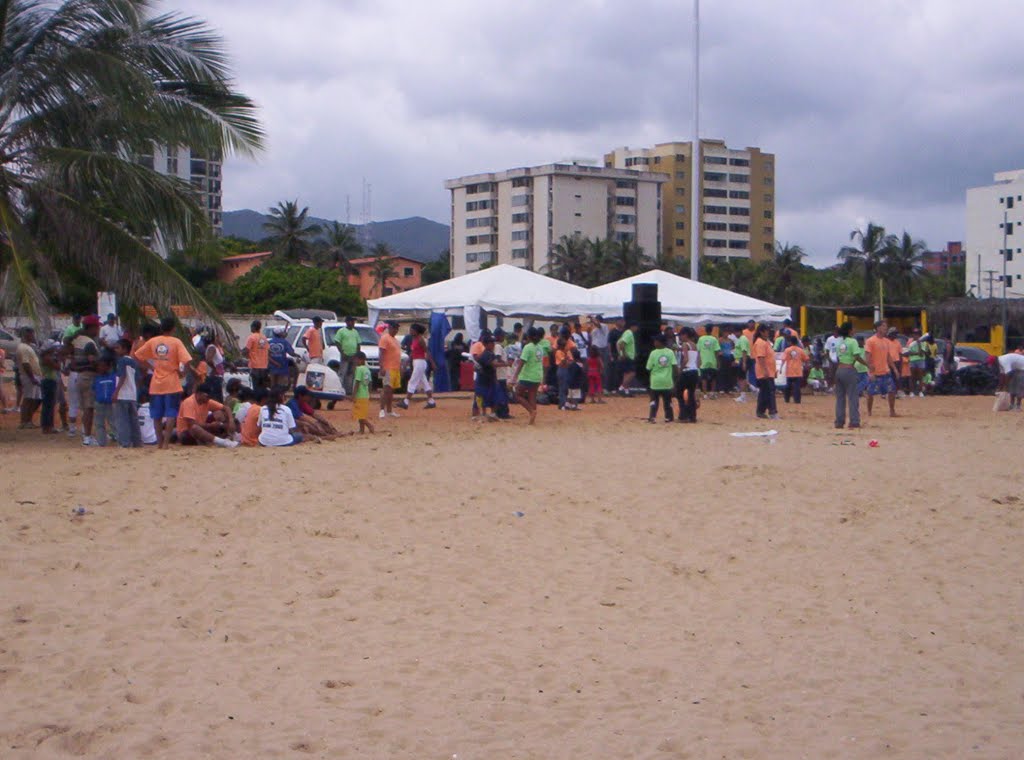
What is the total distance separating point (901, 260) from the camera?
77625 mm

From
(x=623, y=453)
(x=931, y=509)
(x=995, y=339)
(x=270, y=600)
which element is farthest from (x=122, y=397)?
(x=995, y=339)

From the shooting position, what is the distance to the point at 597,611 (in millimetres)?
8180

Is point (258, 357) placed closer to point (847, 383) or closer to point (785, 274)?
point (847, 383)

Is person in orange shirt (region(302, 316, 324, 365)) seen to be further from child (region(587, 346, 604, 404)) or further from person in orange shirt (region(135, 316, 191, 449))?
person in orange shirt (region(135, 316, 191, 449))

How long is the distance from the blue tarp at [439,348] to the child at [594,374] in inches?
123

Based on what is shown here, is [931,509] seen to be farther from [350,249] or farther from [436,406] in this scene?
[350,249]

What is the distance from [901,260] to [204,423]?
7005cm

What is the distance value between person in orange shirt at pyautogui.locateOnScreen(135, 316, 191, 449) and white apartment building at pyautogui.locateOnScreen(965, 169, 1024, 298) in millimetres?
82235

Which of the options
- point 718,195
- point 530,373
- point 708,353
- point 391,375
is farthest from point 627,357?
point 718,195

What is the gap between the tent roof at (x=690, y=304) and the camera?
26469 mm

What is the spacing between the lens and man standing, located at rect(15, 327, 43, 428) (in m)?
16.3

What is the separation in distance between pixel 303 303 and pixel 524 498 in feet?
149

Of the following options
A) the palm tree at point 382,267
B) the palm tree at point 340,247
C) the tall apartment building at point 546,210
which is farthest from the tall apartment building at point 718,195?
the palm tree at point 340,247

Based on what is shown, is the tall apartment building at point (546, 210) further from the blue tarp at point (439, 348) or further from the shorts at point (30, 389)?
the shorts at point (30, 389)
